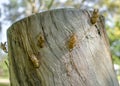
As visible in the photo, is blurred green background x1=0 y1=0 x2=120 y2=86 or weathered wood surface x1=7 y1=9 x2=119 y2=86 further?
blurred green background x1=0 y1=0 x2=120 y2=86

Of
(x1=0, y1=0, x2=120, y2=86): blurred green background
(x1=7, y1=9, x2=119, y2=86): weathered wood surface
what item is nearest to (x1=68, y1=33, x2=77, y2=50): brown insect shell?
(x1=7, y1=9, x2=119, y2=86): weathered wood surface

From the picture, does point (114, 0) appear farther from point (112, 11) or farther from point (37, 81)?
point (37, 81)

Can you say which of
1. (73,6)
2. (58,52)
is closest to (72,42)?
(58,52)

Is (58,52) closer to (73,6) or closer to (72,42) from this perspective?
(72,42)

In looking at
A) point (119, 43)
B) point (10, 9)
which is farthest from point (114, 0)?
point (10, 9)

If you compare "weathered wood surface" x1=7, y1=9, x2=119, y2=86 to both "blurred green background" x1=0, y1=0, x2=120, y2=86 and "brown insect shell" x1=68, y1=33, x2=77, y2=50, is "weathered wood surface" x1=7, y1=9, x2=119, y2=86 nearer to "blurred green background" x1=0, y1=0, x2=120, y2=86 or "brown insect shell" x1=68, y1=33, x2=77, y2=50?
"brown insect shell" x1=68, y1=33, x2=77, y2=50

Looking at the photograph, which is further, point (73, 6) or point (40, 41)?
point (73, 6)

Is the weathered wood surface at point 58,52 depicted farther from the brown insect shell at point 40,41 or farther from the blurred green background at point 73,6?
the blurred green background at point 73,6

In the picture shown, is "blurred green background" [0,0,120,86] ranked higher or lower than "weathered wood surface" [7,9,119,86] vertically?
higher

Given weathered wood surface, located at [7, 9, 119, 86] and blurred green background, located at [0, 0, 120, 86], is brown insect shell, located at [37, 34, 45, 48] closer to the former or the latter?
weathered wood surface, located at [7, 9, 119, 86]

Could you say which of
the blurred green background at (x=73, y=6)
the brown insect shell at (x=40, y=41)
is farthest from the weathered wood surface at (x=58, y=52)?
the blurred green background at (x=73, y=6)
